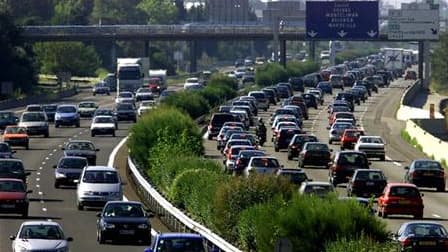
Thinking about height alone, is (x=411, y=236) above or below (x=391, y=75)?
above

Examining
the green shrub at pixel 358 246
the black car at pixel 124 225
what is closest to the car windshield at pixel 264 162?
the black car at pixel 124 225

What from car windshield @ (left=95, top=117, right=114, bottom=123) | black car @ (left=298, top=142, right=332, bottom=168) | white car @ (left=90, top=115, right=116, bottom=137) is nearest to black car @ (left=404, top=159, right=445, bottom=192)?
black car @ (left=298, top=142, right=332, bottom=168)

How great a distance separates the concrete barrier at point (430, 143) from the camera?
77613 millimetres

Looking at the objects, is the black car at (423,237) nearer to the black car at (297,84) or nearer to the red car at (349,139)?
the red car at (349,139)

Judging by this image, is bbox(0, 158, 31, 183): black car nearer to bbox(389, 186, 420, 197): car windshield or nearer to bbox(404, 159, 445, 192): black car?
bbox(389, 186, 420, 197): car windshield

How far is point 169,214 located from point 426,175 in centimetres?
1725

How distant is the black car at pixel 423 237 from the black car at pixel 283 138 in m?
44.4

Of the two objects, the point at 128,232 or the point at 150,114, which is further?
the point at 150,114

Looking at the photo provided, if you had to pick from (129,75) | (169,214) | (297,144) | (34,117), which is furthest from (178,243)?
(129,75)

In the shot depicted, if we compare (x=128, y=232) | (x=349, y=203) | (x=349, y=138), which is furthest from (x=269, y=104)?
(x=349, y=203)

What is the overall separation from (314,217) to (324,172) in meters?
37.8

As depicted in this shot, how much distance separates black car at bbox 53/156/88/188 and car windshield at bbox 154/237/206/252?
90.1 feet

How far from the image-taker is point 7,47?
145 metres

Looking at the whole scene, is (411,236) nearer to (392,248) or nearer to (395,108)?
(392,248)
